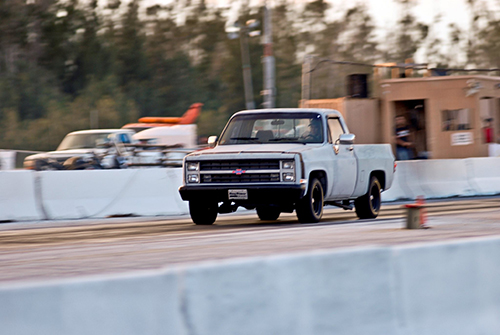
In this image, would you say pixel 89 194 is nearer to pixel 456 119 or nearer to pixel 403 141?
pixel 403 141

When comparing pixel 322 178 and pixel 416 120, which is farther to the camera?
pixel 416 120

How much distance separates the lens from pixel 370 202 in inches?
584

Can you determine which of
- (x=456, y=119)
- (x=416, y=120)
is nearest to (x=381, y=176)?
(x=456, y=119)

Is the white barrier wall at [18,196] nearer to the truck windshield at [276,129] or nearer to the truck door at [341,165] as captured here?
the truck windshield at [276,129]

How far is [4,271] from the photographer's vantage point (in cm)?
842

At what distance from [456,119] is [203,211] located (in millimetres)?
15979

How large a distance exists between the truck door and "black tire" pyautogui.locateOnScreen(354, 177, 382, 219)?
0.66 m

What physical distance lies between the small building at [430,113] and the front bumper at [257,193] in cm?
1541

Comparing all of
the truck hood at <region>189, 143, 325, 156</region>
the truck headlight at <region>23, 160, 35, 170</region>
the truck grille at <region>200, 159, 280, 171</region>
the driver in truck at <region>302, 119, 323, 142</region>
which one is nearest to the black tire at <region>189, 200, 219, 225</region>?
the truck grille at <region>200, 159, 280, 171</region>

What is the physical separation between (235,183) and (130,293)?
870 cm

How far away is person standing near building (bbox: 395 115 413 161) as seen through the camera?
2714 cm

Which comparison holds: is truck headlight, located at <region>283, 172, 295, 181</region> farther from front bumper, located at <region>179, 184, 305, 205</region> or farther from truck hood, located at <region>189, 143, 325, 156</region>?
truck hood, located at <region>189, 143, 325, 156</region>

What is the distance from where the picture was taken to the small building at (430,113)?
27.3 meters

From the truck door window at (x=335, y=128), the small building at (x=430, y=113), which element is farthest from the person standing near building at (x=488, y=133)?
the truck door window at (x=335, y=128)
